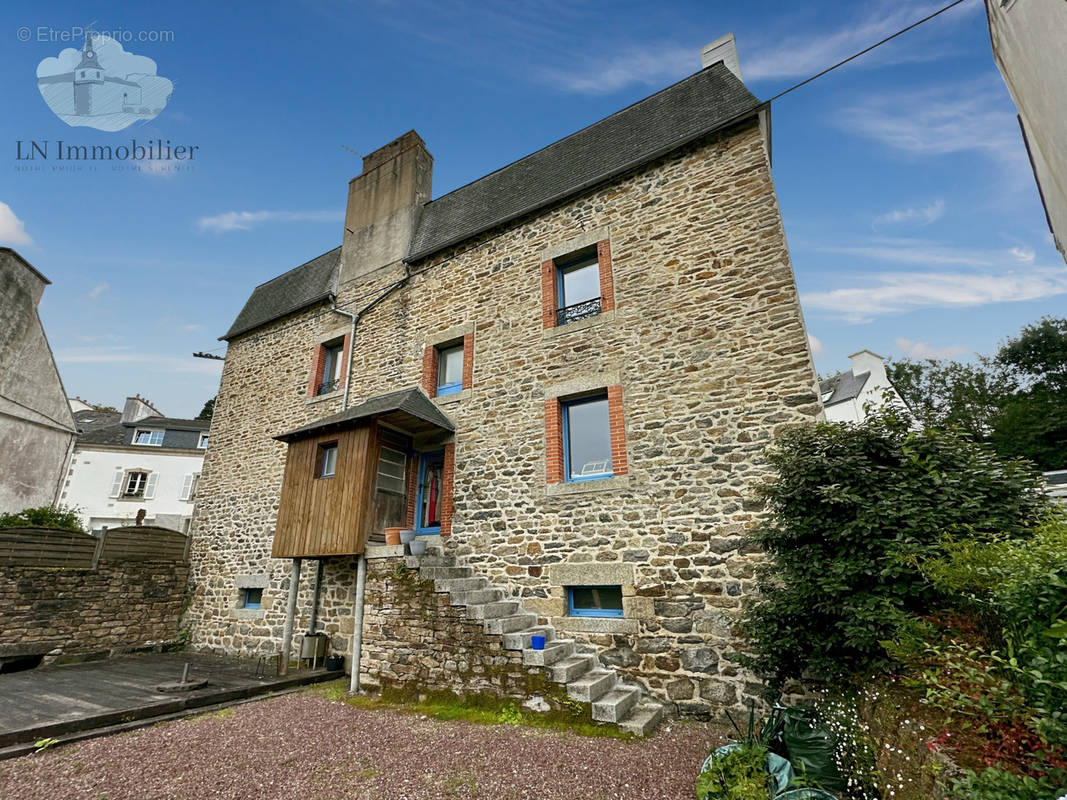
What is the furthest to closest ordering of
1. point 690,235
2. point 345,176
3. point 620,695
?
point 345,176 < point 690,235 < point 620,695

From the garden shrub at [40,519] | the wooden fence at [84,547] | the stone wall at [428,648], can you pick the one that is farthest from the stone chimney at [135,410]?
the stone wall at [428,648]

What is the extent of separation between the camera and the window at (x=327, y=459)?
910cm

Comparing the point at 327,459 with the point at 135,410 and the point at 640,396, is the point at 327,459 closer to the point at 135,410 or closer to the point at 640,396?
the point at 640,396

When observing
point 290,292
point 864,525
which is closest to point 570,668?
point 864,525

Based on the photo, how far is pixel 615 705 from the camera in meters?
4.92

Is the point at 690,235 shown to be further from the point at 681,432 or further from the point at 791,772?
the point at 791,772

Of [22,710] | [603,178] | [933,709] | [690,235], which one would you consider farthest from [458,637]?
[603,178]

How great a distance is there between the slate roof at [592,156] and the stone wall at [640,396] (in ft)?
0.98

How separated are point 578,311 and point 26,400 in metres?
16.1

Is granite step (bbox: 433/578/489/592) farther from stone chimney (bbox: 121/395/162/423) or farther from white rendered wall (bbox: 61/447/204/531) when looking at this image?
stone chimney (bbox: 121/395/162/423)

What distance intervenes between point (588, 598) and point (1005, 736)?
4767 mm

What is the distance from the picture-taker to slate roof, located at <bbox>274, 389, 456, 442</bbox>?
318 inches

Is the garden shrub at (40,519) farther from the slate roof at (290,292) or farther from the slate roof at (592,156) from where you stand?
the slate roof at (592,156)

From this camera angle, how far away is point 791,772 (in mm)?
3188
